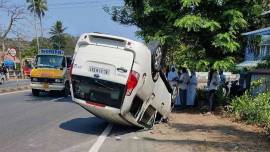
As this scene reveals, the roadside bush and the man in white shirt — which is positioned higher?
the man in white shirt

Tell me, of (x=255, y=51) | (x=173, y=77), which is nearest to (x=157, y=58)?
(x=173, y=77)

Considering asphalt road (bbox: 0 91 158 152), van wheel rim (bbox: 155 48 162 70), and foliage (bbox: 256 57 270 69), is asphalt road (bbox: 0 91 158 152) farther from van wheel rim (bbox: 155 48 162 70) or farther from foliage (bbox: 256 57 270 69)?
foliage (bbox: 256 57 270 69)

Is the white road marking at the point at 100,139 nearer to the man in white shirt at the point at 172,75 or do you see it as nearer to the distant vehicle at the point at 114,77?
the distant vehicle at the point at 114,77

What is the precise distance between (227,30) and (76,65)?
7.61 m

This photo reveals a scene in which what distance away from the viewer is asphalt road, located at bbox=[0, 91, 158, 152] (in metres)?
10.8

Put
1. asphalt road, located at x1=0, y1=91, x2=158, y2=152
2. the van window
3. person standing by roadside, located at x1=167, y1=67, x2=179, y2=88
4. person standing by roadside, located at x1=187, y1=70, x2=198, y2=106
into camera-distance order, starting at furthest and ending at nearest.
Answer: person standing by roadside, located at x1=167, y1=67, x2=179, y2=88
person standing by roadside, located at x1=187, y1=70, x2=198, y2=106
the van window
asphalt road, located at x1=0, y1=91, x2=158, y2=152

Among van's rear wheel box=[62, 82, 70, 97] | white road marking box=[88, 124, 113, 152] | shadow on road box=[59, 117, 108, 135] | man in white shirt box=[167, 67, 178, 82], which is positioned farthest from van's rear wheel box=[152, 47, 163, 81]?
van's rear wheel box=[62, 82, 70, 97]

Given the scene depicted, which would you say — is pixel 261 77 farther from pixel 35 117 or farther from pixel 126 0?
pixel 35 117

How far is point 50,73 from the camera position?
25.6m

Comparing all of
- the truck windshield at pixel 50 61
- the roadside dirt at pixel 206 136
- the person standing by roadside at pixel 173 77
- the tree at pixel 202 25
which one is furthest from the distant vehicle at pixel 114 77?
the truck windshield at pixel 50 61

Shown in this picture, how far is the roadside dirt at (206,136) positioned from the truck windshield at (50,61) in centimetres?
1030

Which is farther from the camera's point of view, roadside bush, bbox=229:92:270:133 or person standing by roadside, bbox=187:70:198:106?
person standing by roadside, bbox=187:70:198:106

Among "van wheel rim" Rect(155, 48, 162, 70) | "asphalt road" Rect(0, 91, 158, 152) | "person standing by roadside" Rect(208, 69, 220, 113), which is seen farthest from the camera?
"person standing by roadside" Rect(208, 69, 220, 113)

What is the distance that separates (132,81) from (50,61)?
14431 mm
